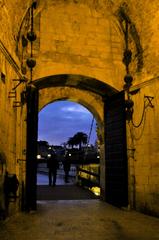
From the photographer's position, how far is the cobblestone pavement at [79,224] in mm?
5395

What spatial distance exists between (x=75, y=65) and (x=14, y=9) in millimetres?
1851

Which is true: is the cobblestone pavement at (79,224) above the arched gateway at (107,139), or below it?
below

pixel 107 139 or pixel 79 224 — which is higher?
pixel 107 139

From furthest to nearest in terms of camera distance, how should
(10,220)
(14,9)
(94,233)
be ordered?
(14,9) < (10,220) < (94,233)

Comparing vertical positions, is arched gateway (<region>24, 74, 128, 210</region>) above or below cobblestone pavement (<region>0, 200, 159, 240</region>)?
above

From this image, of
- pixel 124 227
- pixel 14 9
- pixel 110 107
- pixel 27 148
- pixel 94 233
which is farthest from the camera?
pixel 110 107

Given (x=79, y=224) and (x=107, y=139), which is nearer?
(x=79, y=224)

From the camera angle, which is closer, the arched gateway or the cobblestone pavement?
the cobblestone pavement

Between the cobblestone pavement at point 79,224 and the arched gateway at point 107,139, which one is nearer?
the cobblestone pavement at point 79,224

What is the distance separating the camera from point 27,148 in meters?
8.13

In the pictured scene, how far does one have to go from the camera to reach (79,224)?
6449 millimetres

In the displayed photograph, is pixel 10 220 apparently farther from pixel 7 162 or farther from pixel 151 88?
pixel 151 88

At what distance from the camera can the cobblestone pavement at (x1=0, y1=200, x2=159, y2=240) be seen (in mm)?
5395

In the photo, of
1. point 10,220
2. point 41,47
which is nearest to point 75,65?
point 41,47
